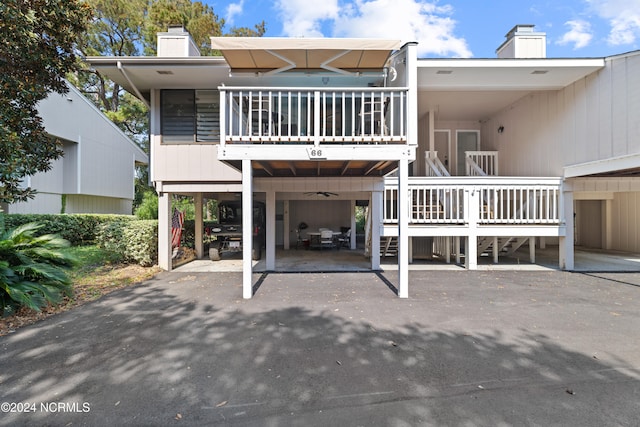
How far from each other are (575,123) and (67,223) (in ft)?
51.9

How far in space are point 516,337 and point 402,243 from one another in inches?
79.4

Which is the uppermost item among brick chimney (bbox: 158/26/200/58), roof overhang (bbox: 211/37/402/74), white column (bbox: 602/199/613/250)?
brick chimney (bbox: 158/26/200/58)

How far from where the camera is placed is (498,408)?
2.19m

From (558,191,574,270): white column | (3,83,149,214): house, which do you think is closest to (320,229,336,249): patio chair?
(558,191,574,270): white column

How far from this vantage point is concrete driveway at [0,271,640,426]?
2.16 meters

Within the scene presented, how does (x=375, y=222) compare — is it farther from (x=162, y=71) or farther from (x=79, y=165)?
(x=79, y=165)

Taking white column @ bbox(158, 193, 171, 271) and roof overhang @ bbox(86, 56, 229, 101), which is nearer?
roof overhang @ bbox(86, 56, 229, 101)

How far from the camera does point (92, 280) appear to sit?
6.04 metres

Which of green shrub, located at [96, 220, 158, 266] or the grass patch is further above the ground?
green shrub, located at [96, 220, 158, 266]

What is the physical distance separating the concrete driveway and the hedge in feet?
23.6

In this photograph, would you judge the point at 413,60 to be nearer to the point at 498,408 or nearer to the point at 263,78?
the point at 263,78

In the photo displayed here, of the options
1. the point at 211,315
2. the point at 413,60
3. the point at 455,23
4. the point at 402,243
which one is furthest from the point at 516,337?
the point at 455,23

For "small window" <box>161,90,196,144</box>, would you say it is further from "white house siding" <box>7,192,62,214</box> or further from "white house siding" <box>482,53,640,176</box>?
"white house siding" <box>482,53,640,176</box>

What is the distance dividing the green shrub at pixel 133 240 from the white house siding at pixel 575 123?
1029 centimetres
